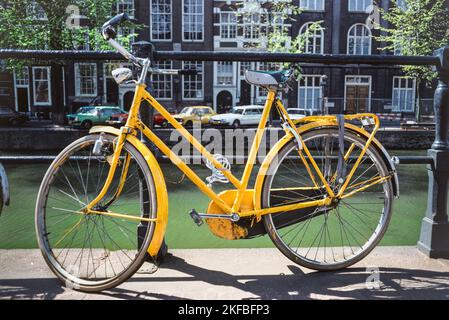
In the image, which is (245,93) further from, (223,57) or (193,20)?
(223,57)

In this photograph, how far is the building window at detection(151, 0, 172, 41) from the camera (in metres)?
31.6

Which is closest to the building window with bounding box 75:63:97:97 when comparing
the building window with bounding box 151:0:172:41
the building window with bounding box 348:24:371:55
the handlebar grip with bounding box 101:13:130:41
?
the building window with bounding box 151:0:172:41

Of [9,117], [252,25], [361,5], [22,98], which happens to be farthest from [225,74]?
[9,117]

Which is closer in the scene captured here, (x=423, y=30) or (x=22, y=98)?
(x=423, y=30)

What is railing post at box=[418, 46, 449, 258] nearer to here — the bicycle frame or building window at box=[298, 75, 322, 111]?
the bicycle frame

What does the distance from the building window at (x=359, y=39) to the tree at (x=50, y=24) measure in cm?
1770

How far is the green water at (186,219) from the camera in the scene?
14.4ft

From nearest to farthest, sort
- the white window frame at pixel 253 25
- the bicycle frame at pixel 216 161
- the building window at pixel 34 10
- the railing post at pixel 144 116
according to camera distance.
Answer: the bicycle frame at pixel 216 161
the railing post at pixel 144 116
the building window at pixel 34 10
the white window frame at pixel 253 25

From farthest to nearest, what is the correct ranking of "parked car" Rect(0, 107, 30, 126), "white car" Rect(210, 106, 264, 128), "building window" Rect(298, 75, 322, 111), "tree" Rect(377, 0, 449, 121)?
"building window" Rect(298, 75, 322, 111) → "parked car" Rect(0, 107, 30, 126) → "tree" Rect(377, 0, 449, 121) → "white car" Rect(210, 106, 264, 128)

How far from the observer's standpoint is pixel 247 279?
2.34 meters

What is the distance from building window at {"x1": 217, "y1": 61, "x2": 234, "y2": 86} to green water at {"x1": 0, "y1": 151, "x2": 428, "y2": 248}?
2212 centimetres

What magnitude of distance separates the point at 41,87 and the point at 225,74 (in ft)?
40.7

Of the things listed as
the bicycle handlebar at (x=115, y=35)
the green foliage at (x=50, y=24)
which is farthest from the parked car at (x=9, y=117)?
the bicycle handlebar at (x=115, y=35)

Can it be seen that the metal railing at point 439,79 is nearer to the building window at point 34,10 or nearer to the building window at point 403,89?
the building window at point 34,10
